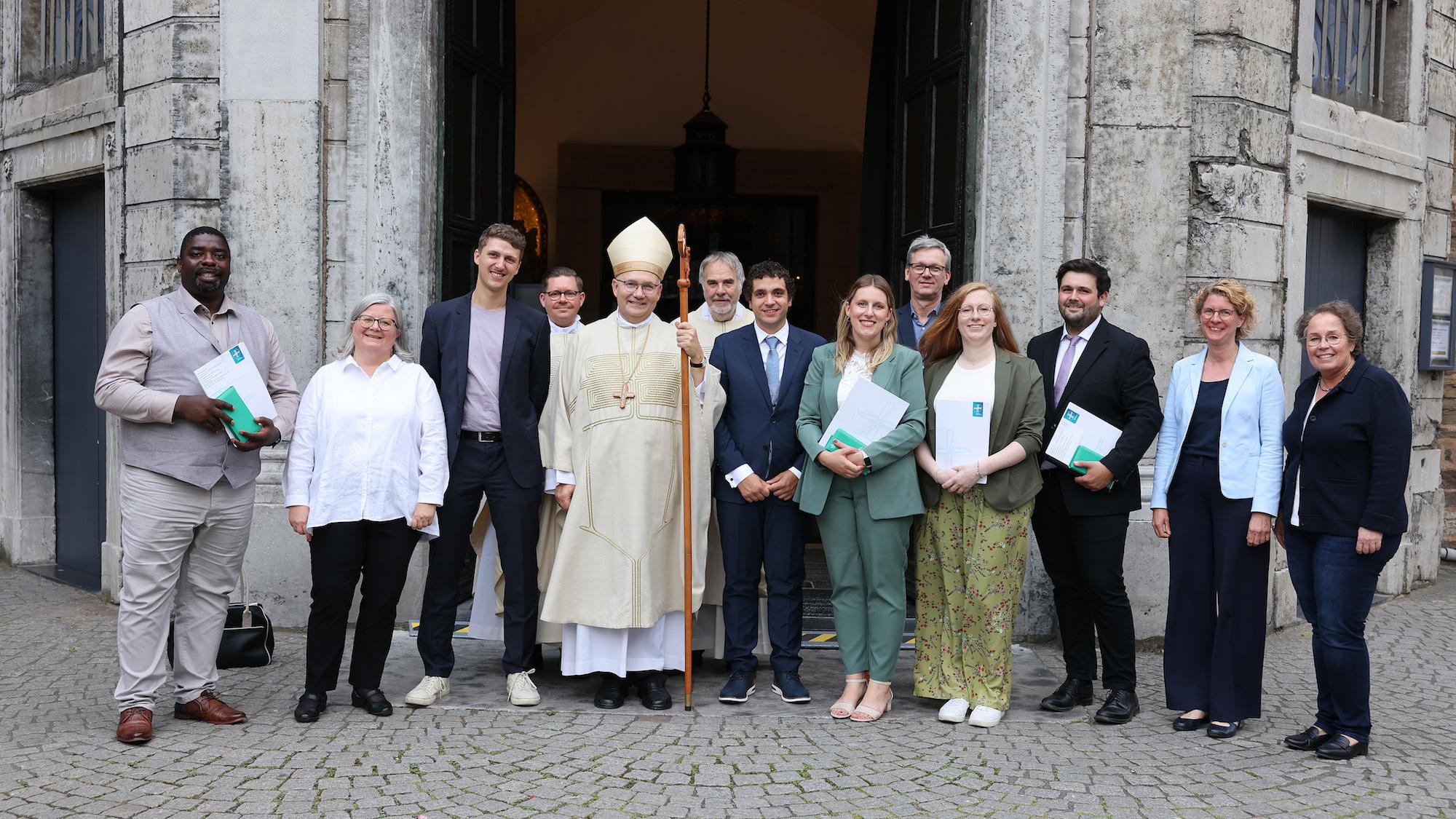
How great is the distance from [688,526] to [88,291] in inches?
198

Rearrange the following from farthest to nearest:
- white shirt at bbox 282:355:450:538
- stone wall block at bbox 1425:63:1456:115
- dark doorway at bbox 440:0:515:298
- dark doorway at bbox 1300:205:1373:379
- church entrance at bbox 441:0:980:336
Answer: church entrance at bbox 441:0:980:336
stone wall block at bbox 1425:63:1456:115
dark doorway at bbox 1300:205:1373:379
dark doorway at bbox 440:0:515:298
white shirt at bbox 282:355:450:538

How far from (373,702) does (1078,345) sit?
305 centimetres

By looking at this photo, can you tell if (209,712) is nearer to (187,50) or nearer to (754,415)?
(754,415)

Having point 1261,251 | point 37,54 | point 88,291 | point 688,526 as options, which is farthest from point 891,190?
point 37,54

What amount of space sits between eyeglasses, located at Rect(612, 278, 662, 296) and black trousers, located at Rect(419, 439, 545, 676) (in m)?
0.80

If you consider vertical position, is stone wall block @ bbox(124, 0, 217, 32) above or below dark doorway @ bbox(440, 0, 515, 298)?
above

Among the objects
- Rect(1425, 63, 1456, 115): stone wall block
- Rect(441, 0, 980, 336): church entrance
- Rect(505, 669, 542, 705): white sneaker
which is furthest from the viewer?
Rect(441, 0, 980, 336): church entrance

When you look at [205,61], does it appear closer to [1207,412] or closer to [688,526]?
[688,526]

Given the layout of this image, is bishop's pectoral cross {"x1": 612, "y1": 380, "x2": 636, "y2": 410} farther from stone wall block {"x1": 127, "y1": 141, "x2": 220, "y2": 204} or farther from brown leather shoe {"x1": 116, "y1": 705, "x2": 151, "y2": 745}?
stone wall block {"x1": 127, "y1": 141, "x2": 220, "y2": 204}

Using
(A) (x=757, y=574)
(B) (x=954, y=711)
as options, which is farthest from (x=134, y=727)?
(B) (x=954, y=711)

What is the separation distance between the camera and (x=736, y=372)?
4.95 metres

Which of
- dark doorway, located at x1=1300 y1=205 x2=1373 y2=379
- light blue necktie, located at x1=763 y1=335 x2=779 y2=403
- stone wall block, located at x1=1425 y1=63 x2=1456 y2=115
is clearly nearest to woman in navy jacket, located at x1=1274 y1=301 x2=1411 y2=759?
light blue necktie, located at x1=763 y1=335 x2=779 y2=403

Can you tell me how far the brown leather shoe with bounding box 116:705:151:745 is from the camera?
4301 millimetres

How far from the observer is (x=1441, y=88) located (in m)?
8.18
